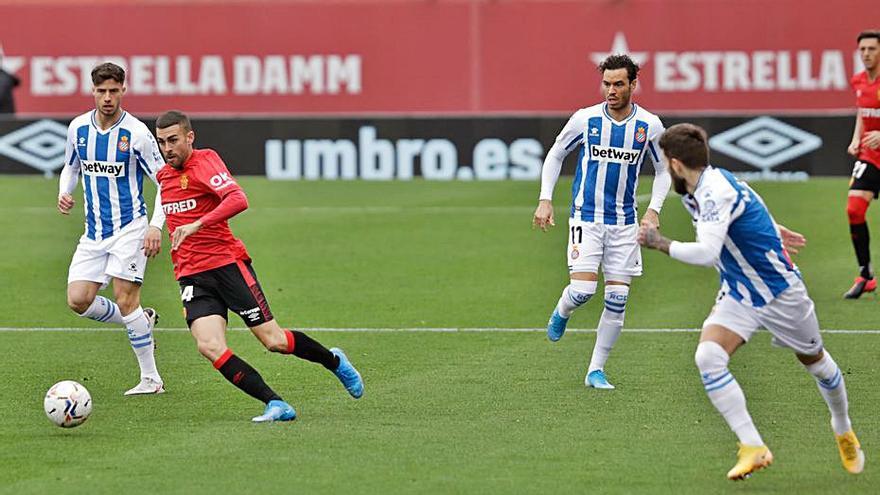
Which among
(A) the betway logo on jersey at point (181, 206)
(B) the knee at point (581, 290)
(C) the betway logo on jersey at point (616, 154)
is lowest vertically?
Result: (B) the knee at point (581, 290)

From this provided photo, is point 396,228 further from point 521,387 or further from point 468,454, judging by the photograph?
point 468,454

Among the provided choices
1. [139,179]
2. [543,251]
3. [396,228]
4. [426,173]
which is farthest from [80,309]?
[426,173]

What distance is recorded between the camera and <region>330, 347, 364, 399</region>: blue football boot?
32.0 ft

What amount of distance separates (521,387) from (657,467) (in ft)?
8.08

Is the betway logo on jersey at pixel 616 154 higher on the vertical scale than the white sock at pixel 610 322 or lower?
higher

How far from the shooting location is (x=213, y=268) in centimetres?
944

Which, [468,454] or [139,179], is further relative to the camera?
[139,179]

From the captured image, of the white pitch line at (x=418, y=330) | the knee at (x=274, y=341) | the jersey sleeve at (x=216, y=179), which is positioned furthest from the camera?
the white pitch line at (x=418, y=330)

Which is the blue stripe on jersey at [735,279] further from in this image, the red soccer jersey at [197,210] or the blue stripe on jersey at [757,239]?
the red soccer jersey at [197,210]

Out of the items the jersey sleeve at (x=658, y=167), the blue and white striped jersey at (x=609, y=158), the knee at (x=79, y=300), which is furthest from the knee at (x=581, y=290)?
the knee at (x=79, y=300)

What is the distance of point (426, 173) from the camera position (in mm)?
26234

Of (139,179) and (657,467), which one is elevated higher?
(139,179)

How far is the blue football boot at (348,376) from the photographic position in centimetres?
976

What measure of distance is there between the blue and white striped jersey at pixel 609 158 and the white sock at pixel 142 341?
2928 millimetres
